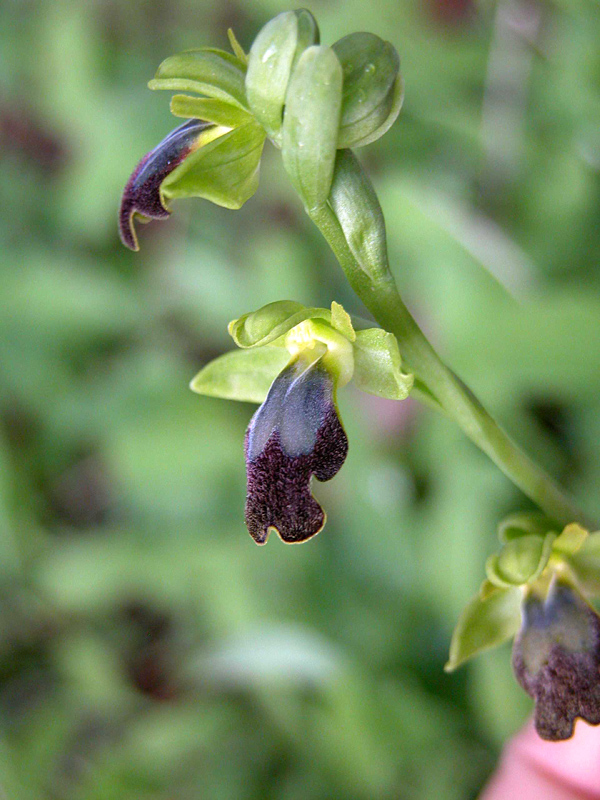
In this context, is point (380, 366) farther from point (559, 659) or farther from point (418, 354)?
point (559, 659)

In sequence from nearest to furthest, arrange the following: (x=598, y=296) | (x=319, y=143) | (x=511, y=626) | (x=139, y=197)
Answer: (x=319, y=143) < (x=139, y=197) < (x=511, y=626) < (x=598, y=296)

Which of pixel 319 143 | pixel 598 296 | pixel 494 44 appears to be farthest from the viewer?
pixel 494 44

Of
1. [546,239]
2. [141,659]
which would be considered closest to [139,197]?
[546,239]

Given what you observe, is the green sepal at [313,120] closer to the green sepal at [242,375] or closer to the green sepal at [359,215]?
the green sepal at [359,215]

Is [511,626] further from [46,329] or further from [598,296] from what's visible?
[46,329]

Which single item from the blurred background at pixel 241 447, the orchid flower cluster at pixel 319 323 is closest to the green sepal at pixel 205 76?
the orchid flower cluster at pixel 319 323

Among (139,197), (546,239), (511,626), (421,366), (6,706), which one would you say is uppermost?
(139,197)

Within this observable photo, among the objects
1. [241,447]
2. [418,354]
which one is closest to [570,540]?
[418,354]
